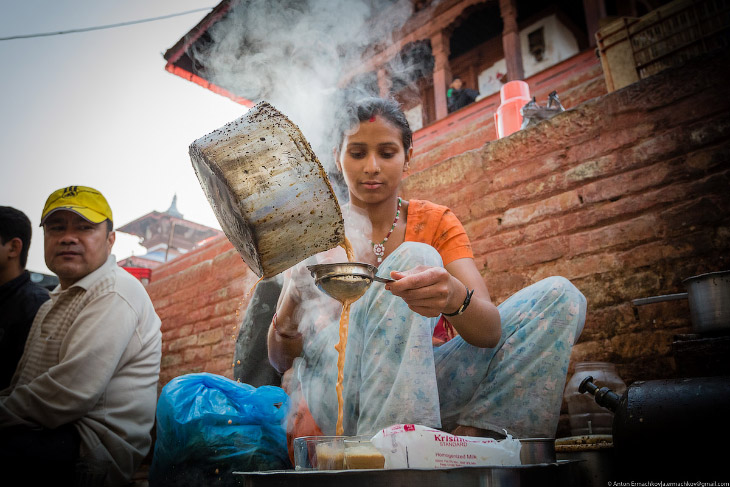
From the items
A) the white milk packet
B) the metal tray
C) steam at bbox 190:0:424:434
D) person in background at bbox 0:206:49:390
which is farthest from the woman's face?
person in background at bbox 0:206:49:390

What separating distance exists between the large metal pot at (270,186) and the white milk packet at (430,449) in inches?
21.6

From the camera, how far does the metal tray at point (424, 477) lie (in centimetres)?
80

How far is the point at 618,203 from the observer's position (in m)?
2.50

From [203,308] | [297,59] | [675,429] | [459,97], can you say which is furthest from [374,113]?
[459,97]

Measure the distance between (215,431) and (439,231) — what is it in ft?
4.00

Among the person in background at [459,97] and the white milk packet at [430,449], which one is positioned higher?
the person in background at [459,97]

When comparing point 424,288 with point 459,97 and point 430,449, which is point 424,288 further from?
point 459,97

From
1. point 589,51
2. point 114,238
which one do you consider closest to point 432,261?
point 114,238

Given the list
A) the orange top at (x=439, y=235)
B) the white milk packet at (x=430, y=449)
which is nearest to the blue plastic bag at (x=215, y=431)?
the orange top at (x=439, y=235)

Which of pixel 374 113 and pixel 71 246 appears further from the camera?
pixel 71 246

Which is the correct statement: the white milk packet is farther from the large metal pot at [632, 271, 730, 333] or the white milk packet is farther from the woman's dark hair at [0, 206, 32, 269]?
the woman's dark hair at [0, 206, 32, 269]

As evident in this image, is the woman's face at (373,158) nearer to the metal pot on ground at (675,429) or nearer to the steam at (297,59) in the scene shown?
the steam at (297,59)

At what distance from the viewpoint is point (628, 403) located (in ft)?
4.12

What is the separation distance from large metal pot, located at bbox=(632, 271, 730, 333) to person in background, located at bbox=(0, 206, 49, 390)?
349cm
